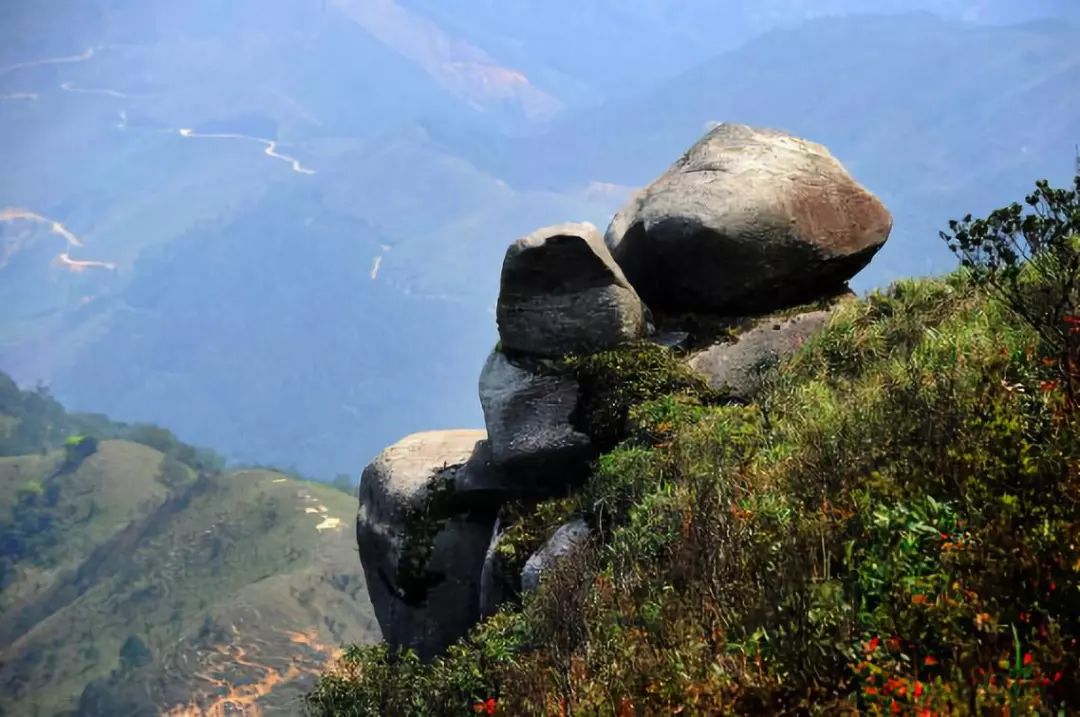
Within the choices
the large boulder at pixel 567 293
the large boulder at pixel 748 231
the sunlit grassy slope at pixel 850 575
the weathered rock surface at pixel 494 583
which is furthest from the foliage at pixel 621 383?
the sunlit grassy slope at pixel 850 575

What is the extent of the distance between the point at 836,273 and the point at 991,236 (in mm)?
9426

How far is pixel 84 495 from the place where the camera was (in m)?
142

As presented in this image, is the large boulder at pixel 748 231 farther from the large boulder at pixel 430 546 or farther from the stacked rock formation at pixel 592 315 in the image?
the large boulder at pixel 430 546

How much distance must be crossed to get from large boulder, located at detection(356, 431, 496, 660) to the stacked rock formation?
0.03 meters

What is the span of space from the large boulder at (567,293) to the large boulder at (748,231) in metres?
1.28

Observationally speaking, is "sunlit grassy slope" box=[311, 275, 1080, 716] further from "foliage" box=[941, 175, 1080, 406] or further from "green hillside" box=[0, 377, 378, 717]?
"green hillside" box=[0, 377, 378, 717]

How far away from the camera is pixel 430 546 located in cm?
1686

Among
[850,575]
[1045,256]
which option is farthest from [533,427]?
[850,575]

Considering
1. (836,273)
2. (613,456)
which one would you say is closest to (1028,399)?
(613,456)

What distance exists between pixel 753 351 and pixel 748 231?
208 cm

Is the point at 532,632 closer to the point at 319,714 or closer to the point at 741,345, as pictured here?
the point at 319,714

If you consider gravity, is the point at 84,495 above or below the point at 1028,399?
below

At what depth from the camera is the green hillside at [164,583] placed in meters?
98.6

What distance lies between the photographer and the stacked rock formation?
1549 centimetres
